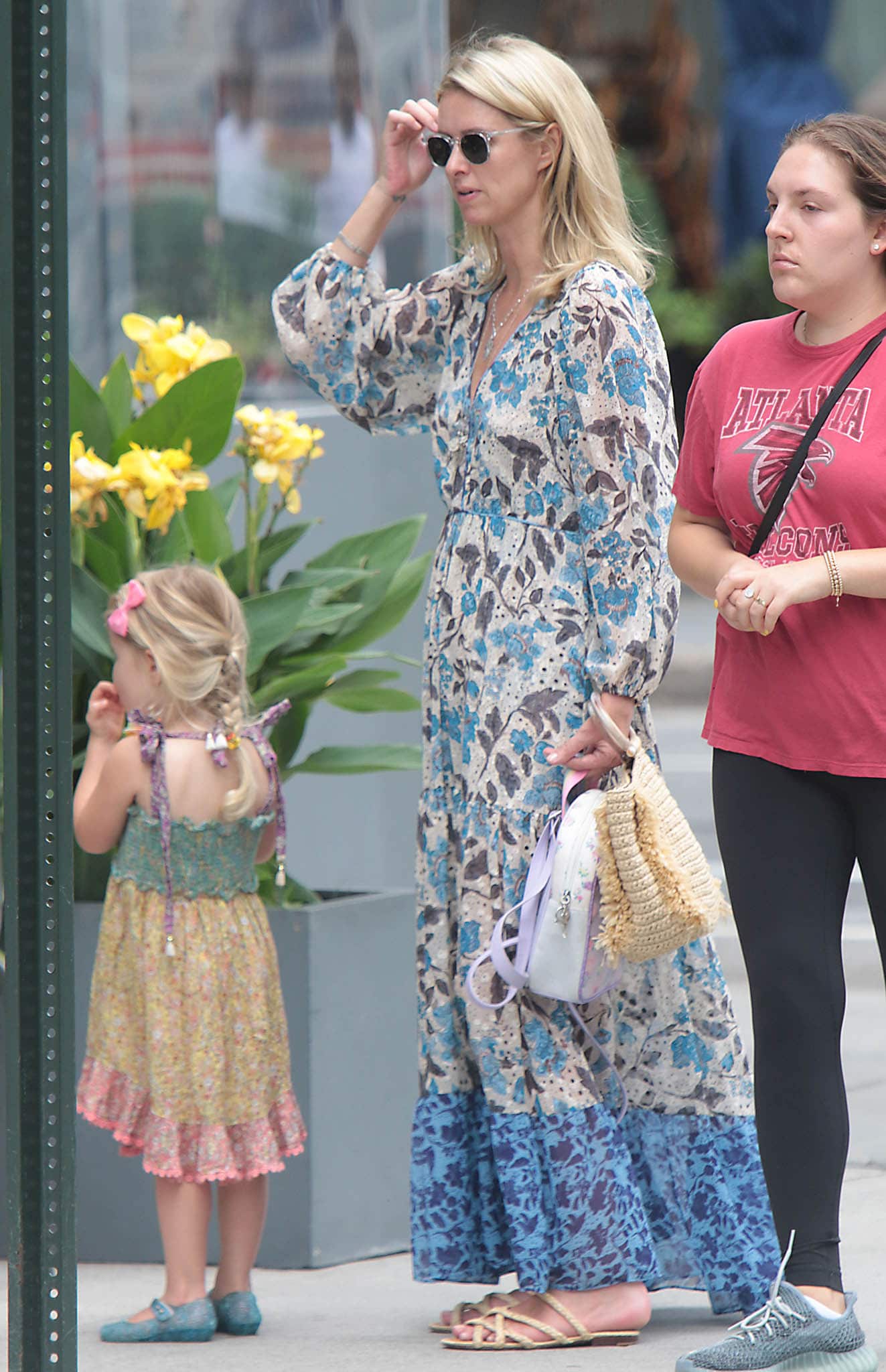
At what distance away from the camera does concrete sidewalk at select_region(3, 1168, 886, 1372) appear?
9.67 feet

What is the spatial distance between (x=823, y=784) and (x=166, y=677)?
104 cm

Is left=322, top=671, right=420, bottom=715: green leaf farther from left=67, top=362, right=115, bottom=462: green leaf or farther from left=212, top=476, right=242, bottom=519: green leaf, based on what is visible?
left=67, top=362, right=115, bottom=462: green leaf

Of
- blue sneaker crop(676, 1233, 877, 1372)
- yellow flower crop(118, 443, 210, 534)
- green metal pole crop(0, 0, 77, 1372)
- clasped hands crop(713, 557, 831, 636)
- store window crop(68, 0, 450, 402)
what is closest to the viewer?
green metal pole crop(0, 0, 77, 1372)

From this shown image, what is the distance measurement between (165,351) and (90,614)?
1.61 feet

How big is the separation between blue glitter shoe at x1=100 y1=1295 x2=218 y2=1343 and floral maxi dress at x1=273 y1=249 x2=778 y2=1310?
338 millimetres

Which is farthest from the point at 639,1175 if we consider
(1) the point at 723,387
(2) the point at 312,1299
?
(1) the point at 723,387

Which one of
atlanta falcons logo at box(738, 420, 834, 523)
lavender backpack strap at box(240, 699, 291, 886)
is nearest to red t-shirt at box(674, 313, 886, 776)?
atlanta falcons logo at box(738, 420, 834, 523)

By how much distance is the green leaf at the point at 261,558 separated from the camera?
150 inches

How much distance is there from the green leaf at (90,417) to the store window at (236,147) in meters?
0.89

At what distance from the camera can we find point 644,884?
2.84 m

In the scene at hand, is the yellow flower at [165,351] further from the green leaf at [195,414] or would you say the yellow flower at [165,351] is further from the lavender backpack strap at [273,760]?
the lavender backpack strap at [273,760]

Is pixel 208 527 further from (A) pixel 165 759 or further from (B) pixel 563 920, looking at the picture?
(B) pixel 563 920

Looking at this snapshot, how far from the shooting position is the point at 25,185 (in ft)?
6.93

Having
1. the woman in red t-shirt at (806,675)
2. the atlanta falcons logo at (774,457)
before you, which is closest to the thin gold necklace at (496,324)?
the woman in red t-shirt at (806,675)
